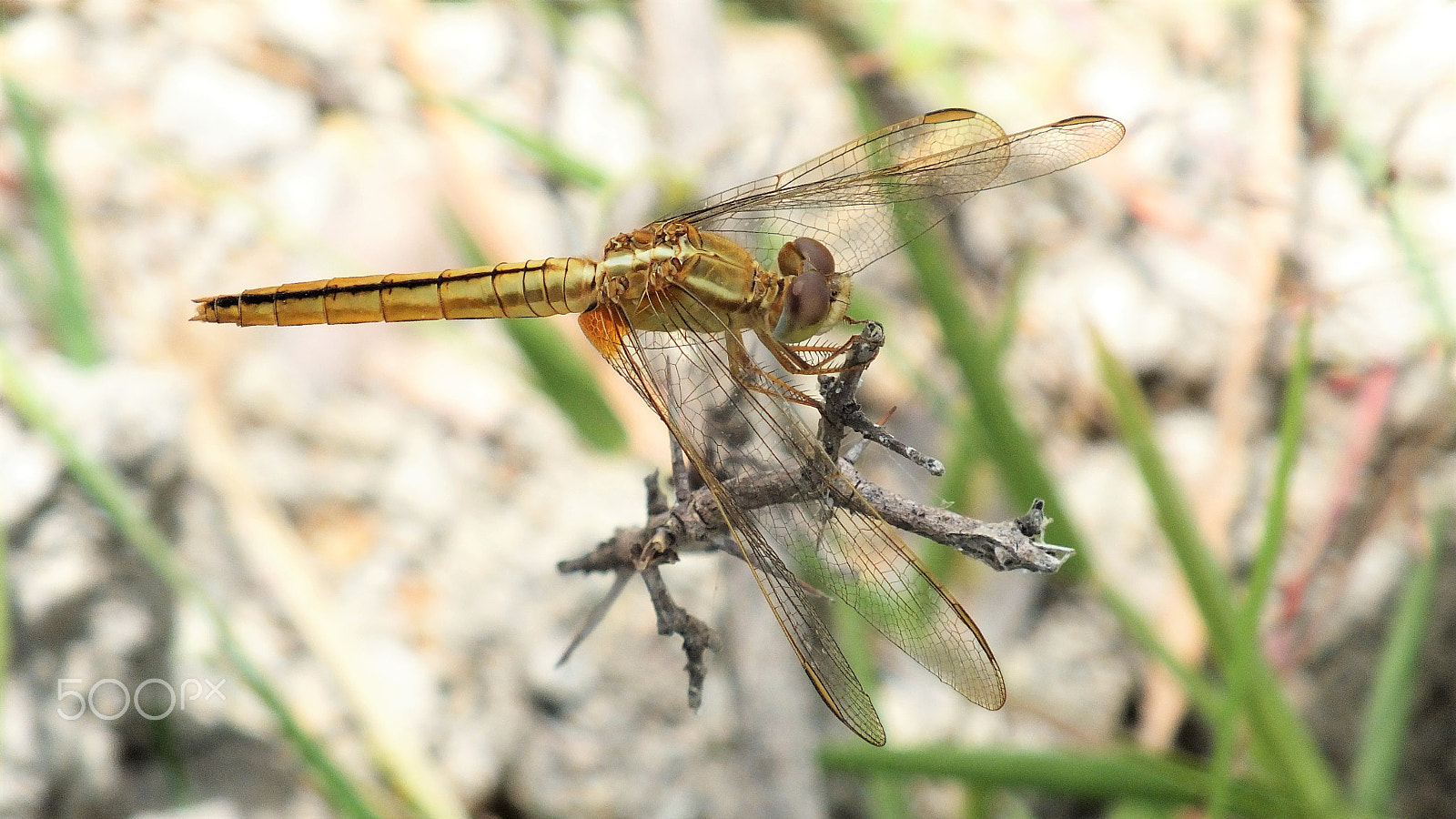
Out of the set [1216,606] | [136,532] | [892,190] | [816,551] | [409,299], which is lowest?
[136,532]

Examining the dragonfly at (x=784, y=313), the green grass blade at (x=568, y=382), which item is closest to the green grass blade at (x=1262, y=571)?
the dragonfly at (x=784, y=313)

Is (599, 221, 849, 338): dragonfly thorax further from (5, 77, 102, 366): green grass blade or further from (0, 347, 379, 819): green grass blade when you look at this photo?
(5, 77, 102, 366): green grass blade

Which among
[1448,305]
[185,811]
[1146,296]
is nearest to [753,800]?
[185,811]

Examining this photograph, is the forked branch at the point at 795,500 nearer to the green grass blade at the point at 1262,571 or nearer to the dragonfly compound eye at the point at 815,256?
Answer: the dragonfly compound eye at the point at 815,256

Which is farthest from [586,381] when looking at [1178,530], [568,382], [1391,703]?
[1391,703]

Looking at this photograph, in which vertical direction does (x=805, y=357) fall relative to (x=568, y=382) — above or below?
below

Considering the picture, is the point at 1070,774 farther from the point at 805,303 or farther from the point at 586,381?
the point at 586,381
